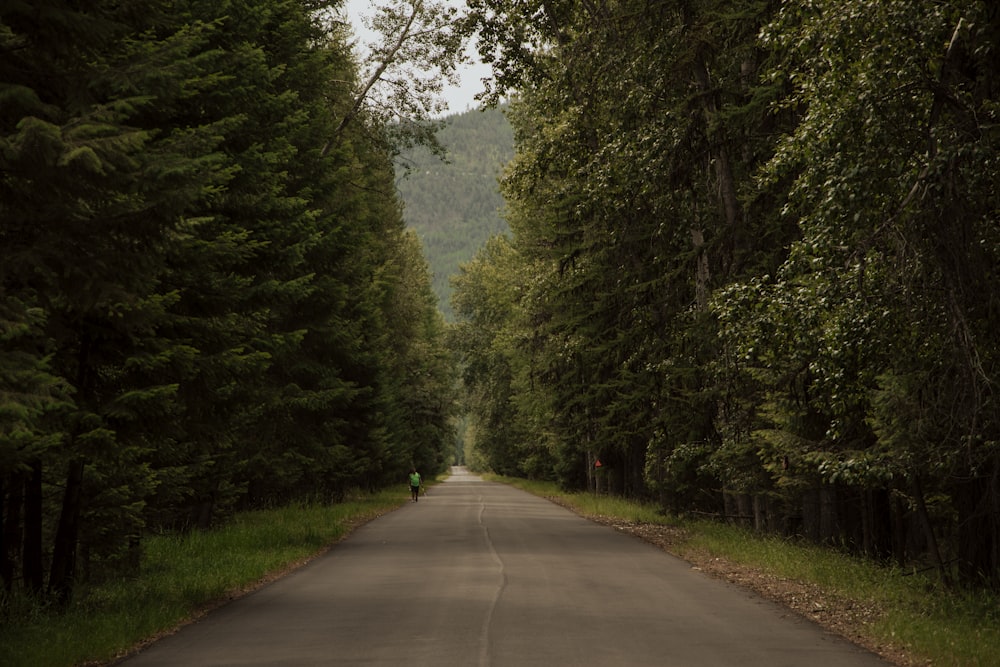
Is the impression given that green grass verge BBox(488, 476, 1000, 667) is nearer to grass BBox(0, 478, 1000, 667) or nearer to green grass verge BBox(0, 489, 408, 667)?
grass BBox(0, 478, 1000, 667)

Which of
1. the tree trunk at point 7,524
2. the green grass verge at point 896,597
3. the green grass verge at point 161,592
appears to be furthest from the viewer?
the tree trunk at point 7,524

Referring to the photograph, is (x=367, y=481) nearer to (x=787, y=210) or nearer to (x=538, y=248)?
(x=538, y=248)

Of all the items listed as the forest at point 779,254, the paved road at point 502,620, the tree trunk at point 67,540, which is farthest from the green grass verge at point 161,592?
the forest at point 779,254

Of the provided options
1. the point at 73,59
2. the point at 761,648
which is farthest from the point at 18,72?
the point at 761,648

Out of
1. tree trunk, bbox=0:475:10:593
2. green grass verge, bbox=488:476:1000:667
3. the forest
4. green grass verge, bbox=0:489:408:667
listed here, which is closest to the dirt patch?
green grass verge, bbox=488:476:1000:667

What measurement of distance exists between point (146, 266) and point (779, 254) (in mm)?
14646

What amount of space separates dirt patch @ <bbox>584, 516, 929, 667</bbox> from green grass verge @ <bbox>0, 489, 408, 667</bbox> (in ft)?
25.2

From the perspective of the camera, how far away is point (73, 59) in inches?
378

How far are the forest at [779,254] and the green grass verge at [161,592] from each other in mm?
7900

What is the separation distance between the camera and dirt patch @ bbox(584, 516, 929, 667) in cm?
1049

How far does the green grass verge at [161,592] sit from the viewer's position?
32.5 feet

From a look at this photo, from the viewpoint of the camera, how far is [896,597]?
42.3ft

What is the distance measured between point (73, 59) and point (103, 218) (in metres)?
1.81

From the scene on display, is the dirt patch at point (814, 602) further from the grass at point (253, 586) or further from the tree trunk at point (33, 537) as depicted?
the tree trunk at point (33, 537)
